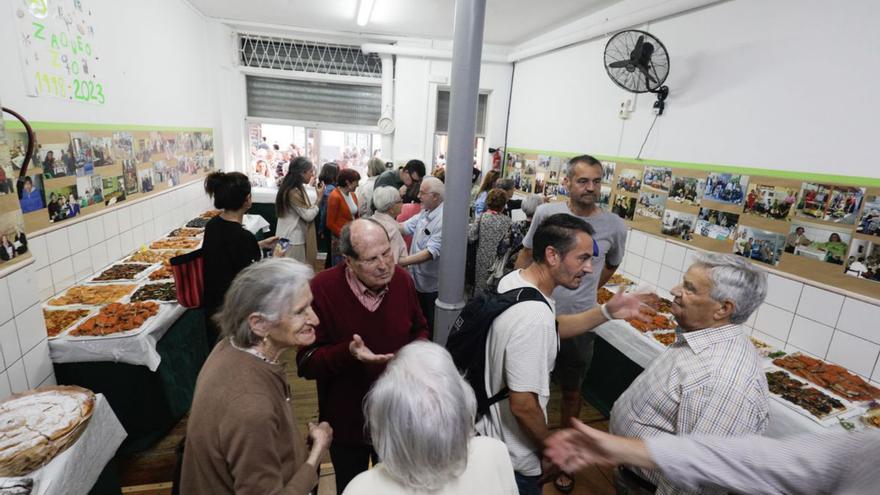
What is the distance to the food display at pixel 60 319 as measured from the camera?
8.88 feet

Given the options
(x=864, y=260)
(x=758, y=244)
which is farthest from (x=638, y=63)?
(x=864, y=260)

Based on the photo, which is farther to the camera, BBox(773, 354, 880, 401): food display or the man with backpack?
BBox(773, 354, 880, 401): food display

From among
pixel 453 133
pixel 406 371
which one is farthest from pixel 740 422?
pixel 453 133

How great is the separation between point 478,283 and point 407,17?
181 inches

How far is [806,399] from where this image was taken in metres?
2.39

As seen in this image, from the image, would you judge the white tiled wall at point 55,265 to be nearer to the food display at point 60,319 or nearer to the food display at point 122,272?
the food display at point 122,272

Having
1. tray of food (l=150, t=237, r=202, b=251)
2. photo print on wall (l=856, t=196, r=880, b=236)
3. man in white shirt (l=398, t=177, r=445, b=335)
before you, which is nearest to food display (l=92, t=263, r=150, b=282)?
tray of food (l=150, t=237, r=202, b=251)

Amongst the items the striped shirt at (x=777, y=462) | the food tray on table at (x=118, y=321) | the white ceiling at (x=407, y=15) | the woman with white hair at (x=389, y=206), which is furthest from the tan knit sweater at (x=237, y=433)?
the white ceiling at (x=407, y=15)

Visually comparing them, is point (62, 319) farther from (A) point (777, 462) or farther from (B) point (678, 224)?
(B) point (678, 224)

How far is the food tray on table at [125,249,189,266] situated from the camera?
13.8 feet

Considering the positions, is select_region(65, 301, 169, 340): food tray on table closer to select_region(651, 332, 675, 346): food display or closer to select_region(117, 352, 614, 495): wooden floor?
select_region(117, 352, 614, 495): wooden floor

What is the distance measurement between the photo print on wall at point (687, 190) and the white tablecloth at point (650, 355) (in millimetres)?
1451

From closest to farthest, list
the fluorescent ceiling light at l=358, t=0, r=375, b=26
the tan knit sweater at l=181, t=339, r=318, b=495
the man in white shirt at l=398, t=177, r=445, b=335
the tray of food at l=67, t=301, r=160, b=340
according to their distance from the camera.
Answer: the tan knit sweater at l=181, t=339, r=318, b=495
the tray of food at l=67, t=301, r=160, b=340
the man in white shirt at l=398, t=177, r=445, b=335
the fluorescent ceiling light at l=358, t=0, r=375, b=26

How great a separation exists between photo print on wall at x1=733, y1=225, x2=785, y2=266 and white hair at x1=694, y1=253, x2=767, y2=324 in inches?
72.7
